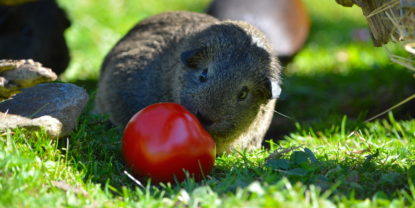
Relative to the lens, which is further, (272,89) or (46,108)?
(272,89)

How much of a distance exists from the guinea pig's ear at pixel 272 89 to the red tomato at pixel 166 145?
924mm

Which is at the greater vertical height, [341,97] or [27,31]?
[27,31]

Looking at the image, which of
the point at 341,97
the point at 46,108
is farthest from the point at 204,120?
the point at 341,97

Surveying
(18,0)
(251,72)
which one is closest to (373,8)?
(251,72)

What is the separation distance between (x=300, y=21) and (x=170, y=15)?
3311 mm

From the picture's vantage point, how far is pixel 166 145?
3742mm

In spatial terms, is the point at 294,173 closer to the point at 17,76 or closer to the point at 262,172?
the point at 262,172

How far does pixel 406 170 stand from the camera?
3816 mm

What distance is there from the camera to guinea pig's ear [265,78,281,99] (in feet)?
15.0

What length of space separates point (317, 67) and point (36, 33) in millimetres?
4797

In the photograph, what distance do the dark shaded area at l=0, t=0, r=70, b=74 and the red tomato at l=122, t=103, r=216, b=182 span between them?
3.25 m

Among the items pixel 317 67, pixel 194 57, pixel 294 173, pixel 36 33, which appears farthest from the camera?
pixel 317 67

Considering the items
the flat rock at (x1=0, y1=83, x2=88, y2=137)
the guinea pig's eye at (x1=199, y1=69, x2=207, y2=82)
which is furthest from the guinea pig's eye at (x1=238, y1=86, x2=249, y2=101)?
the flat rock at (x1=0, y1=83, x2=88, y2=137)

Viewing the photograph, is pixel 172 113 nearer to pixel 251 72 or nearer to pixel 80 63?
pixel 251 72
